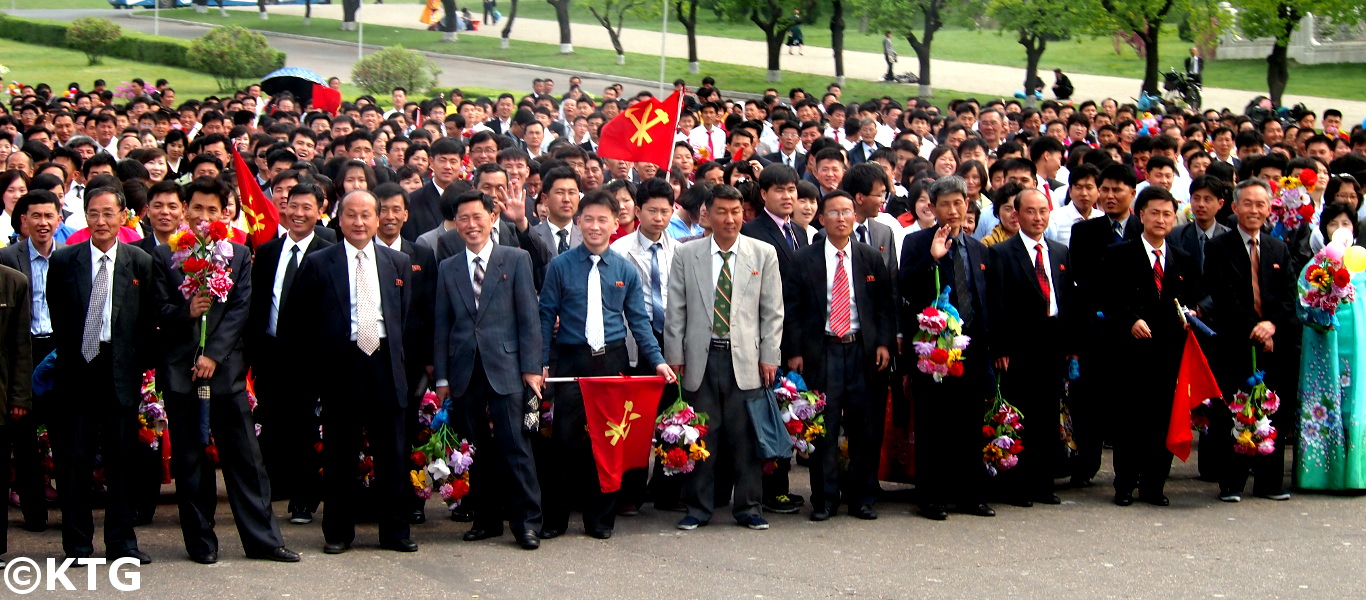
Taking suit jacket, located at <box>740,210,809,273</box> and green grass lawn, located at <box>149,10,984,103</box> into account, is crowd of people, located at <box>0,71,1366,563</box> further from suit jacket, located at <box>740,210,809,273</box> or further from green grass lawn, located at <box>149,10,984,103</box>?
green grass lawn, located at <box>149,10,984,103</box>

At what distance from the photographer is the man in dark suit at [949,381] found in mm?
Answer: 8227

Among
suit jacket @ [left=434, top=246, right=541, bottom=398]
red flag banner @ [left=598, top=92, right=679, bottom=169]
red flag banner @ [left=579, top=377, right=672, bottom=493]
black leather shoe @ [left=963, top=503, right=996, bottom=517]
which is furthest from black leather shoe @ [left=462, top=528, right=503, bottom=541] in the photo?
red flag banner @ [left=598, top=92, right=679, bottom=169]

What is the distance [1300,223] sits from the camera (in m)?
9.55

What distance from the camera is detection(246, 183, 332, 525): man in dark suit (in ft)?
25.6

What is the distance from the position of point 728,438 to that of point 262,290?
2591mm

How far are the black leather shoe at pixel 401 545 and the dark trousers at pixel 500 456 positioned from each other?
41 cm

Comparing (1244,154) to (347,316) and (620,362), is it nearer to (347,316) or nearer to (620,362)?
(620,362)

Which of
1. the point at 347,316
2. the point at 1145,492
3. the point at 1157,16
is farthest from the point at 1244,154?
the point at 1157,16

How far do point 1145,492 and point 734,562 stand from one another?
2.81m

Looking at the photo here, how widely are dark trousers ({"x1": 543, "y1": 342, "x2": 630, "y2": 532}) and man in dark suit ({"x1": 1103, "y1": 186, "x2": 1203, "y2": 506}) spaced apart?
2.98 meters

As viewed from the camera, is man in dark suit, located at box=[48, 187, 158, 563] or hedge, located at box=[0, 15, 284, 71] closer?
man in dark suit, located at box=[48, 187, 158, 563]

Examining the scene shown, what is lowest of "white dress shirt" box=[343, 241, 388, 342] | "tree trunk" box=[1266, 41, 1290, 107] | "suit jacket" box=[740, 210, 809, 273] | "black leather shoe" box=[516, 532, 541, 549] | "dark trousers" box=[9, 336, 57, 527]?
"black leather shoe" box=[516, 532, 541, 549]

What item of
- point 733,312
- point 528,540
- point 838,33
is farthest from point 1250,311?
point 838,33

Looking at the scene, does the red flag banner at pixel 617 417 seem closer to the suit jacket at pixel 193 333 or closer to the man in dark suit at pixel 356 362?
the man in dark suit at pixel 356 362
